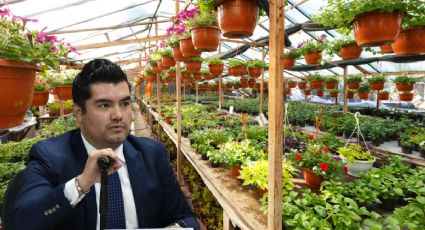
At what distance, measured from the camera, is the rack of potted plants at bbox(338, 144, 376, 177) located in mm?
2486

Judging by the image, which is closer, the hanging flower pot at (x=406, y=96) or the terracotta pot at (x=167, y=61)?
the terracotta pot at (x=167, y=61)

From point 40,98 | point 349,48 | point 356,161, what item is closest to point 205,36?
point 356,161

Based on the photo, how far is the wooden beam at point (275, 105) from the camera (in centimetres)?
120

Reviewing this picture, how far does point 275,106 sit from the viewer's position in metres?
1.22

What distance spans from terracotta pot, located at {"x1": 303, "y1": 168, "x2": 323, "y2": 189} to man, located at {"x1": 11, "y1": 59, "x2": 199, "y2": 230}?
1242 mm

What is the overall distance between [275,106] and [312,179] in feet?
4.38

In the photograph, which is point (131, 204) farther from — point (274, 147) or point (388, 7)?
point (388, 7)

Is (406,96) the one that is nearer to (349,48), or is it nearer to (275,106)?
(349,48)

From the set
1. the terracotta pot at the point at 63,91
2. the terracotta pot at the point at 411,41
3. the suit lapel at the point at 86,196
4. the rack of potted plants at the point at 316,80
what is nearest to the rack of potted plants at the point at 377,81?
the rack of potted plants at the point at 316,80

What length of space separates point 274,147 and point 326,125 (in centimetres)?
451

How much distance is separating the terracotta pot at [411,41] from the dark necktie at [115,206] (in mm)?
2399

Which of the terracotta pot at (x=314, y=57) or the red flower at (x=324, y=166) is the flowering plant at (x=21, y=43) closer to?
the red flower at (x=324, y=166)

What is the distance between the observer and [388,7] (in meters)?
1.68

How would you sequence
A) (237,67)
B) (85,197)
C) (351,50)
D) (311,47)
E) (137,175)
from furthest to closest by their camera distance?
(237,67)
(311,47)
(351,50)
(137,175)
(85,197)
